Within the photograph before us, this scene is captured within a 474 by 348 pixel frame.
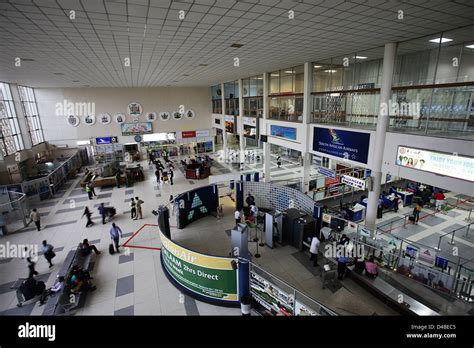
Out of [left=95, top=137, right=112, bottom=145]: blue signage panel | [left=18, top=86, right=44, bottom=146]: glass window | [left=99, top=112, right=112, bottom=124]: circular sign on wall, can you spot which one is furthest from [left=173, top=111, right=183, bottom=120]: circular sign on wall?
[left=18, top=86, right=44, bottom=146]: glass window

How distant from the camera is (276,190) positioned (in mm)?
12711

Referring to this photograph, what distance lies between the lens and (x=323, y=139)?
38.8ft

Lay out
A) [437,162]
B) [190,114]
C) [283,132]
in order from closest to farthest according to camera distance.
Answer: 1. [437,162]
2. [283,132]
3. [190,114]

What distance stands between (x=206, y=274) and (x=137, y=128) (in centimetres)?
2121

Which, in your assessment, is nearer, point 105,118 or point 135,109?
point 105,118

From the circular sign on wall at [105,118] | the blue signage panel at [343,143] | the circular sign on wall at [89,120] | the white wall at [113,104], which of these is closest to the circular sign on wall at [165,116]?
the white wall at [113,104]

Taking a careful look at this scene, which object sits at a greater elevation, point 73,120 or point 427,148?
point 73,120

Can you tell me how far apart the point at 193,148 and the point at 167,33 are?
21986 mm

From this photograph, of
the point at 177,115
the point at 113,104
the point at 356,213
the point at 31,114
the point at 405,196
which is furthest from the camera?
the point at 177,115

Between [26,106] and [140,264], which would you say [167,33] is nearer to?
[140,264]

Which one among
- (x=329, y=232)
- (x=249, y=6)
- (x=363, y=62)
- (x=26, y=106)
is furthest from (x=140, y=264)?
(x=26, y=106)

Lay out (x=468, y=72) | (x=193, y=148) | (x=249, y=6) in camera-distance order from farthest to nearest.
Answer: (x=193, y=148), (x=468, y=72), (x=249, y=6)

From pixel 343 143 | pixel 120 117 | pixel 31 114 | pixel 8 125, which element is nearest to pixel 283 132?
pixel 343 143

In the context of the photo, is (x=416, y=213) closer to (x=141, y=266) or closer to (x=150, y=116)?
(x=141, y=266)
